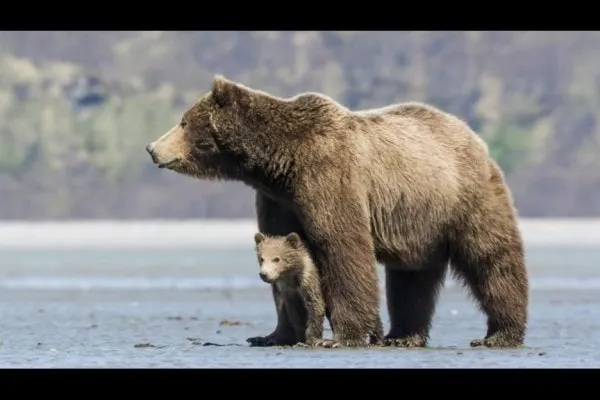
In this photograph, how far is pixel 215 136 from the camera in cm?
973

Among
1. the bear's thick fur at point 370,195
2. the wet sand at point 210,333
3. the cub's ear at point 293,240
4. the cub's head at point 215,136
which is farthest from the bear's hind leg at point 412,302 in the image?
the cub's head at point 215,136

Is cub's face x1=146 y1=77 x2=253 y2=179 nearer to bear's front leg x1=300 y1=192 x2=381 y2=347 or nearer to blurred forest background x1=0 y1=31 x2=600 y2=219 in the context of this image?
bear's front leg x1=300 y1=192 x2=381 y2=347

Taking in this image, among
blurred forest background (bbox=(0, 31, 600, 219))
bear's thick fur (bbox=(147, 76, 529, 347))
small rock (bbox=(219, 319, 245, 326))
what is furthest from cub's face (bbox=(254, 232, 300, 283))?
blurred forest background (bbox=(0, 31, 600, 219))

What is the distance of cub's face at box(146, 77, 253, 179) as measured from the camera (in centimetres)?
971

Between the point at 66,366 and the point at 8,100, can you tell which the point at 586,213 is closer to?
the point at 8,100

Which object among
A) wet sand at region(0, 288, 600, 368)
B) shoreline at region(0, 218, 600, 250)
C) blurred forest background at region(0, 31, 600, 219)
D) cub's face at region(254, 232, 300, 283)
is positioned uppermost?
blurred forest background at region(0, 31, 600, 219)

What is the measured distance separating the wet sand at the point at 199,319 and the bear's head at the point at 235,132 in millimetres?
1172

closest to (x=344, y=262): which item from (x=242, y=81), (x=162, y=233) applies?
(x=162, y=233)

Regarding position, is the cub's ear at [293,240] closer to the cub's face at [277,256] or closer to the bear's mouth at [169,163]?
the cub's face at [277,256]

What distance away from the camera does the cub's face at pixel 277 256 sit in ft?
31.0

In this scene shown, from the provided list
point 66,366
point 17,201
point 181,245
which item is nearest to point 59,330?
point 66,366

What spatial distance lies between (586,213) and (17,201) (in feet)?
44.3

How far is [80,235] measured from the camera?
33.1m

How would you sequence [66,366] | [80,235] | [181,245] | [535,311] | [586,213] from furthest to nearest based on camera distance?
[586,213], [80,235], [181,245], [535,311], [66,366]
